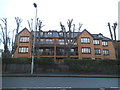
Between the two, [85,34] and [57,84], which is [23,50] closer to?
[85,34]

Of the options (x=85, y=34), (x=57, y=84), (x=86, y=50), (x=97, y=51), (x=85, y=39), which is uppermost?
(x=85, y=34)

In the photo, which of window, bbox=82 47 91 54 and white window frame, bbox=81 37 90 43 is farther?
white window frame, bbox=81 37 90 43

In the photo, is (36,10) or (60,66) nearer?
(36,10)

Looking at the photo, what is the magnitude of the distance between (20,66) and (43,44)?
17.4m

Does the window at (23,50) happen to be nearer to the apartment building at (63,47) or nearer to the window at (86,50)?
the apartment building at (63,47)

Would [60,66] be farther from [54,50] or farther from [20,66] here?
[54,50]

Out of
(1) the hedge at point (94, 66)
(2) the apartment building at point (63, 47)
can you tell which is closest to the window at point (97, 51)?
(2) the apartment building at point (63, 47)

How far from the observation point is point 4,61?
26562 millimetres

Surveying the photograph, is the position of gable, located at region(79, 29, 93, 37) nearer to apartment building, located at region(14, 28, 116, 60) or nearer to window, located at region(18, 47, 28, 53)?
apartment building, located at region(14, 28, 116, 60)

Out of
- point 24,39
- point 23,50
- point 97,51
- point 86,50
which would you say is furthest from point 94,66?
point 24,39

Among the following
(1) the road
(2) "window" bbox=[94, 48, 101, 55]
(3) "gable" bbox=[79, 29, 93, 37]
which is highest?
(3) "gable" bbox=[79, 29, 93, 37]

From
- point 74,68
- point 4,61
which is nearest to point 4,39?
point 4,61

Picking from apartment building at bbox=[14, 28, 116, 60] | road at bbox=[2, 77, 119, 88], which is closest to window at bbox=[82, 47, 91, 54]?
apartment building at bbox=[14, 28, 116, 60]

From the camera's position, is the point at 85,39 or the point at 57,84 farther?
the point at 85,39
